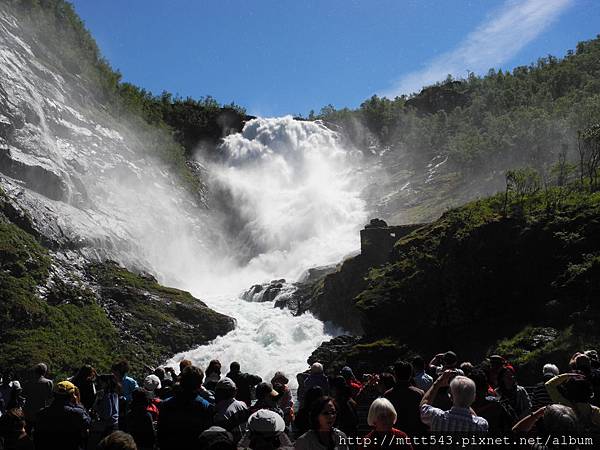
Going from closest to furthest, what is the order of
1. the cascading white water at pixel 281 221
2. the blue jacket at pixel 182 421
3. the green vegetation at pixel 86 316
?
the blue jacket at pixel 182 421 → the green vegetation at pixel 86 316 → the cascading white water at pixel 281 221

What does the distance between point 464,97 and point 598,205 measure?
106m

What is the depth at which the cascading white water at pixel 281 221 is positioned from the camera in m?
46.8

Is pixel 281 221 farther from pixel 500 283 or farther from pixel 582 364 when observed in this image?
pixel 582 364

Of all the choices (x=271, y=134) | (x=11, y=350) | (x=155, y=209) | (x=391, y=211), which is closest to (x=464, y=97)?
(x=271, y=134)

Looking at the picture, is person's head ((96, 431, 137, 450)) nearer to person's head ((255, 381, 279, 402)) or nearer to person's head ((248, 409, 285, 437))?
person's head ((248, 409, 285, 437))

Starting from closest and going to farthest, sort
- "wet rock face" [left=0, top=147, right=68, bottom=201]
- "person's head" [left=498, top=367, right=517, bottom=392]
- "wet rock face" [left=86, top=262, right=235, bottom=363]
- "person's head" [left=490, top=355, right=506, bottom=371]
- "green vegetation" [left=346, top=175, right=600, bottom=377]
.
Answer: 1. "person's head" [left=498, top=367, right=517, bottom=392]
2. "person's head" [left=490, top=355, right=506, bottom=371]
3. "green vegetation" [left=346, top=175, right=600, bottom=377]
4. "wet rock face" [left=86, top=262, right=235, bottom=363]
5. "wet rock face" [left=0, top=147, right=68, bottom=201]

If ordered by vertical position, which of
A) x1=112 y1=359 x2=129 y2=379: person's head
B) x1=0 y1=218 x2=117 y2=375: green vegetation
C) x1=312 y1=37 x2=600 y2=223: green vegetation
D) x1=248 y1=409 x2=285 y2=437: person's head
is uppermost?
x1=312 y1=37 x2=600 y2=223: green vegetation

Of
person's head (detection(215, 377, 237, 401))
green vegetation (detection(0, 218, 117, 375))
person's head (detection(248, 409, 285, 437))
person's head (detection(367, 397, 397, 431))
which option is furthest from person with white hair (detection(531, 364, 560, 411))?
green vegetation (detection(0, 218, 117, 375))

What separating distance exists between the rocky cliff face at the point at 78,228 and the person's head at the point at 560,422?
36810 millimetres

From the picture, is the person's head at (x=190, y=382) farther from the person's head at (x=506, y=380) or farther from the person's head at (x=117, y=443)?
the person's head at (x=506, y=380)

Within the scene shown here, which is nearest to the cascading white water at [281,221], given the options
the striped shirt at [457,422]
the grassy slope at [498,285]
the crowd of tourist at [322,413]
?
the grassy slope at [498,285]

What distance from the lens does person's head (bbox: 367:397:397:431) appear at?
18.3ft

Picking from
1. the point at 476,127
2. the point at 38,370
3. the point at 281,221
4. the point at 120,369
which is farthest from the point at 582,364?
the point at 476,127

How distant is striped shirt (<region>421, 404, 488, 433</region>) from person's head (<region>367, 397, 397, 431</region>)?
0.74m
